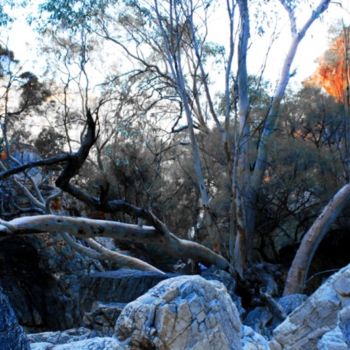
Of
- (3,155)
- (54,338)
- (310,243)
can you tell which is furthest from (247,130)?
(54,338)

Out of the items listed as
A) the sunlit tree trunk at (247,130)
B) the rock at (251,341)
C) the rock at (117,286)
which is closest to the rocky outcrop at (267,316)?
the rock at (117,286)

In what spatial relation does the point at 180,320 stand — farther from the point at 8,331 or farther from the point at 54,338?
the point at 54,338

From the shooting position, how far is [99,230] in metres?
7.22

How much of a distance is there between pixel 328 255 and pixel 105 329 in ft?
22.7

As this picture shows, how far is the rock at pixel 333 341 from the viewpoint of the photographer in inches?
85.4

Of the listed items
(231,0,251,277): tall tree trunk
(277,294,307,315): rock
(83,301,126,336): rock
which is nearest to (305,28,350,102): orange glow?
Result: (231,0,251,277): tall tree trunk

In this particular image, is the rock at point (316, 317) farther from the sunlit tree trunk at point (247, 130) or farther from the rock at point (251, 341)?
the sunlit tree trunk at point (247, 130)

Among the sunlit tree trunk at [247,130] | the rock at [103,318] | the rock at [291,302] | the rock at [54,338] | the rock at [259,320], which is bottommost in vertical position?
the rock at [259,320]

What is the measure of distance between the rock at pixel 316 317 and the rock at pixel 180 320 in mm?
251

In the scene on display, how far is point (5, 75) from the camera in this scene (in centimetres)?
1385

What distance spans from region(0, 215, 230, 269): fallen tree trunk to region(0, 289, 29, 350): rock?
4149 millimetres

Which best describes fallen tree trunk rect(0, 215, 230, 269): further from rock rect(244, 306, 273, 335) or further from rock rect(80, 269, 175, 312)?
rock rect(244, 306, 273, 335)

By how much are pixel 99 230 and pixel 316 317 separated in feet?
16.2

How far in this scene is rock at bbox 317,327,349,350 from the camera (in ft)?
7.11
